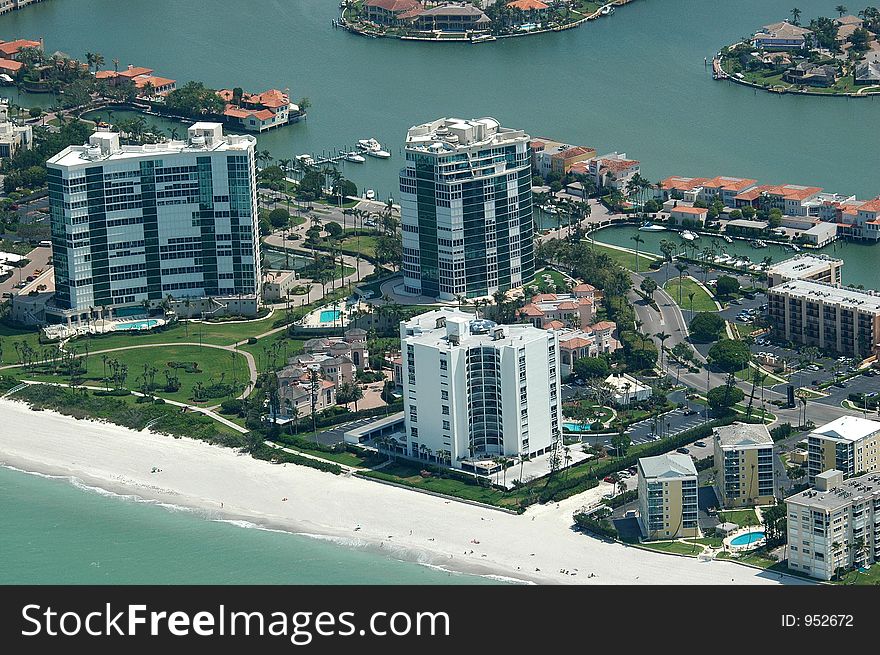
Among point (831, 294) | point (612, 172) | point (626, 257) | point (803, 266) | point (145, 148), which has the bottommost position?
point (626, 257)

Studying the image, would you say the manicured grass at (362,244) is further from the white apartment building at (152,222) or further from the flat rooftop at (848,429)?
the flat rooftop at (848,429)

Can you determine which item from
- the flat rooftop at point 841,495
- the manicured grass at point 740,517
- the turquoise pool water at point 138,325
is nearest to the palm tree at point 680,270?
the turquoise pool water at point 138,325

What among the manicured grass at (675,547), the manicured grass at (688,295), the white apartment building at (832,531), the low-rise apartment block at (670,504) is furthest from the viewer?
the manicured grass at (688,295)

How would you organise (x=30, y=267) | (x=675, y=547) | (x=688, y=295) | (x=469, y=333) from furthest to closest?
(x=30, y=267) → (x=688, y=295) → (x=469, y=333) → (x=675, y=547)

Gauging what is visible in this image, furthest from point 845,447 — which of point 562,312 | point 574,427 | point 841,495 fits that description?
point 562,312

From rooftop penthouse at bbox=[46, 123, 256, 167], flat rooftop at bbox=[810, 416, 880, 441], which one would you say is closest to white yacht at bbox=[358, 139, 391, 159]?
rooftop penthouse at bbox=[46, 123, 256, 167]

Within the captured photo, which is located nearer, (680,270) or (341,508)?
(341,508)

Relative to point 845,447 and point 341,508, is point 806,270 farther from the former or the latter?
point 341,508
